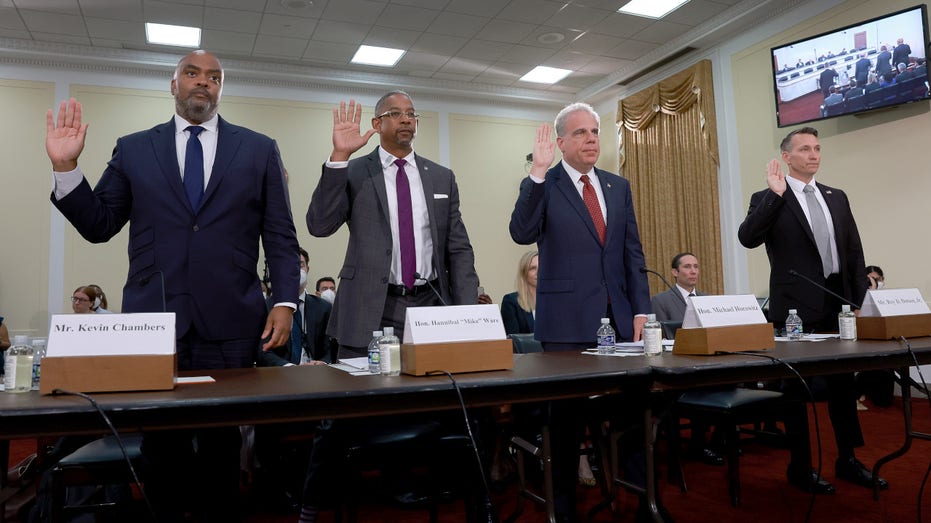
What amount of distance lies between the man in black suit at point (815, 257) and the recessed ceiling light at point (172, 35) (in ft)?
19.3

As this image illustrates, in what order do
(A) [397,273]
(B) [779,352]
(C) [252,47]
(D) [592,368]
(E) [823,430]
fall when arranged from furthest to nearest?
(C) [252,47] → (E) [823,430] → (A) [397,273] → (B) [779,352] → (D) [592,368]

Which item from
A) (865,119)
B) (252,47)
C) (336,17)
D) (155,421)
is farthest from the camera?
(252,47)

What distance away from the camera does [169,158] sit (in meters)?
1.82

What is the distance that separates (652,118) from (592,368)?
271 inches

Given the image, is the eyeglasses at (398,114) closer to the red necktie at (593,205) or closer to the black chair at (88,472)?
the red necktie at (593,205)

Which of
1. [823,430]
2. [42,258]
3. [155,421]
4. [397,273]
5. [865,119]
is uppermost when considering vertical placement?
[865,119]

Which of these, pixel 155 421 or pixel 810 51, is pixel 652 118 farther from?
pixel 155 421

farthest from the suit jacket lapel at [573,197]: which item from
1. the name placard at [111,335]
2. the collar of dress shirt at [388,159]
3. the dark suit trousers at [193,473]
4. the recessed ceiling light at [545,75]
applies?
the recessed ceiling light at [545,75]

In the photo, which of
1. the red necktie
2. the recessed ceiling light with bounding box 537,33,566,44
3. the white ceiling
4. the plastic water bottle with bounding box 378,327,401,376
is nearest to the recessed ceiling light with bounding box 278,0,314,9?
the white ceiling

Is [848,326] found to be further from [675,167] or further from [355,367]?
[675,167]

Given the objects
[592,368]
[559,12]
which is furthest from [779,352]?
[559,12]

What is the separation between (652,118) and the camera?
7.84 m

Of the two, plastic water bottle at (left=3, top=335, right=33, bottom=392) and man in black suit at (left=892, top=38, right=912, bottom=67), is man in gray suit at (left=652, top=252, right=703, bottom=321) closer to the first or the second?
man in black suit at (left=892, top=38, right=912, bottom=67)

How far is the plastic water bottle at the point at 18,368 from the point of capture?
1.29 m
